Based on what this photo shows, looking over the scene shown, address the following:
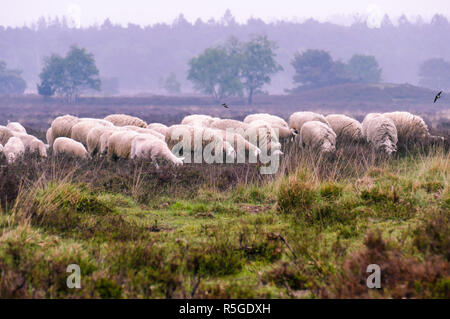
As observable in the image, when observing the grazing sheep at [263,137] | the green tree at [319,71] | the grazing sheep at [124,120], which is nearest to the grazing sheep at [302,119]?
the grazing sheep at [263,137]

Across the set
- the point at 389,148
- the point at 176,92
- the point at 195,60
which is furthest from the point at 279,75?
the point at 389,148

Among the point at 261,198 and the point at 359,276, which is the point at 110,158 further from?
the point at 359,276

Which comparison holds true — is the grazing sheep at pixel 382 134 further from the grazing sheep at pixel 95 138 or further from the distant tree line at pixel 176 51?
the distant tree line at pixel 176 51

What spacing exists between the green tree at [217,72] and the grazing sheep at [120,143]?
63.2 metres

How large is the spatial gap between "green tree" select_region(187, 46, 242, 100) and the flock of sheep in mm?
59102

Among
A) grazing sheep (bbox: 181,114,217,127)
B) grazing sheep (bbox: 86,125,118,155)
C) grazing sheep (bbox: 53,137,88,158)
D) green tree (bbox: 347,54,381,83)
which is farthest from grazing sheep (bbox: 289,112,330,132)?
green tree (bbox: 347,54,381,83)

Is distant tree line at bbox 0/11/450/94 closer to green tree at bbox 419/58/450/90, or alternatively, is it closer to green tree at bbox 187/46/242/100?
green tree at bbox 419/58/450/90

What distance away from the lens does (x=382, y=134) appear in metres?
14.2

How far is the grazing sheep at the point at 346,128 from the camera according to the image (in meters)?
16.4

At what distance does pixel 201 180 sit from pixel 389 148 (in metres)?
6.33

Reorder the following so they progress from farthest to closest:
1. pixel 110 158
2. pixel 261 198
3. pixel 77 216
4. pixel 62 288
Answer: pixel 110 158 → pixel 261 198 → pixel 77 216 → pixel 62 288

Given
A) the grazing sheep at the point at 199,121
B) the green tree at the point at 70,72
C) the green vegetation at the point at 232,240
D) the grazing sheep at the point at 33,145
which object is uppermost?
the green tree at the point at 70,72

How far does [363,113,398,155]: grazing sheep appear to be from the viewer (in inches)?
542

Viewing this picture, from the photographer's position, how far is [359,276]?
13.6 ft
